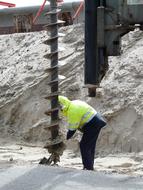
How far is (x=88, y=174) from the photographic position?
22.5 ft

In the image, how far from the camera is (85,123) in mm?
8703

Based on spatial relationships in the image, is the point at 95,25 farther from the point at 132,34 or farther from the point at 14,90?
the point at 14,90

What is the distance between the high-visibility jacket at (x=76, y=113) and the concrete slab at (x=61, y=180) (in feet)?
4.57

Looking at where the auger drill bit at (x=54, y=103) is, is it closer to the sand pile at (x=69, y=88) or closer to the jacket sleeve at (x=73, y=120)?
the jacket sleeve at (x=73, y=120)

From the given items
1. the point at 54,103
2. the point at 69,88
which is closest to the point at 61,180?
the point at 54,103

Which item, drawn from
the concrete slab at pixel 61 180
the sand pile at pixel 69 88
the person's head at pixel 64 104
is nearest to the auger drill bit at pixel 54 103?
the person's head at pixel 64 104

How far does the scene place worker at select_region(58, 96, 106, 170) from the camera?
8555 millimetres

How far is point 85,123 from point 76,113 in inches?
11.3

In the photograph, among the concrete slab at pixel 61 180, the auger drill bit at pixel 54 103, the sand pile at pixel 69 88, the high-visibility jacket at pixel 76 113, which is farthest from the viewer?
the sand pile at pixel 69 88

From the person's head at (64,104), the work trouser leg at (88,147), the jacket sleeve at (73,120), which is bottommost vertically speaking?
the work trouser leg at (88,147)

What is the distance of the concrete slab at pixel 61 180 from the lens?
247 inches

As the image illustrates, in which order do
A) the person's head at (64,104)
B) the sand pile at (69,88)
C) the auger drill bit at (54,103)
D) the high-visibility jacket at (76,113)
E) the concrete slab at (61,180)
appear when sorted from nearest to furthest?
the concrete slab at (61,180)
the high-visibility jacket at (76,113)
the person's head at (64,104)
the auger drill bit at (54,103)
the sand pile at (69,88)

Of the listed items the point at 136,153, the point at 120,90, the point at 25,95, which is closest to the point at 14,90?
the point at 25,95

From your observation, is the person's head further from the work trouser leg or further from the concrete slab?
the concrete slab
